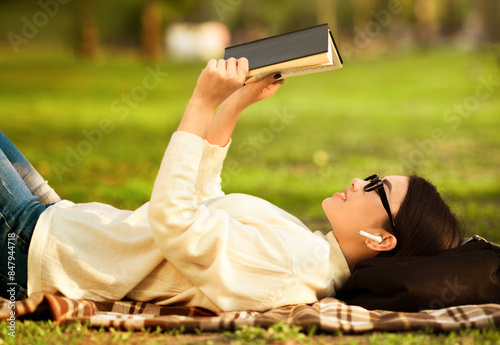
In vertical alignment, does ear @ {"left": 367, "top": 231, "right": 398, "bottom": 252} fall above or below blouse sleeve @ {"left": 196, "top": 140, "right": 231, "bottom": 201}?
below

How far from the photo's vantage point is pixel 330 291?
3.29 m

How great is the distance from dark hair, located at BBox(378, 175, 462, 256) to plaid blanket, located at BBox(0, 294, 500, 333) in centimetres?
33

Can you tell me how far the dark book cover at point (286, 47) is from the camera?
10.0 feet

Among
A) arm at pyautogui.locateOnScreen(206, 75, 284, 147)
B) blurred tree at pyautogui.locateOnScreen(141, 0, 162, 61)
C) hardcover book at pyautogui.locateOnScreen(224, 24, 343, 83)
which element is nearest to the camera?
hardcover book at pyautogui.locateOnScreen(224, 24, 343, 83)

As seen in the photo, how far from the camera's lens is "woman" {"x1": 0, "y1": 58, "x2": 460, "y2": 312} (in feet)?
9.50

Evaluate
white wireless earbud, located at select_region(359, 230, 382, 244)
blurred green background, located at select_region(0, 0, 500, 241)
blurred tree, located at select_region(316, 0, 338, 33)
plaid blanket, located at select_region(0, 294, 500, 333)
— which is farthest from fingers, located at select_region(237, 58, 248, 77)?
blurred tree, located at select_region(316, 0, 338, 33)

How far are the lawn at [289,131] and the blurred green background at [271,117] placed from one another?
4cm

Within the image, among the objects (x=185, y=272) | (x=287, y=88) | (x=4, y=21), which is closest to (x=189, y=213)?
(x=185, y=272)

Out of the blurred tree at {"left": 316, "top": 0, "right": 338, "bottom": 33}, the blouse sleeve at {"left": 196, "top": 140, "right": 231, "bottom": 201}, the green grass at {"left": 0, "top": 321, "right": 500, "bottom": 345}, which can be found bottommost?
the green grass at {"left": 0, "top": 321, "right": 500, "bottom": 345}

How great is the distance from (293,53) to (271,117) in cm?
1169

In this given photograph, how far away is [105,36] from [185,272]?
3824 centimetres

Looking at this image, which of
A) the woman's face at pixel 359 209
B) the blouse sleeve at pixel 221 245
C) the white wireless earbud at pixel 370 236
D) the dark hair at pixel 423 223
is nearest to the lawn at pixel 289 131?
the dark hair at pixel 423 223

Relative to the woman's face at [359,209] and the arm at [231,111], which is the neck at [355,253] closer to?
the woman's face at [359,209]

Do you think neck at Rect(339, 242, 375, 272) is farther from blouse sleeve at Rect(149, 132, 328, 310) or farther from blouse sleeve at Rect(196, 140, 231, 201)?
blouse sleeve at Rect(196, 140, 231, 201)
